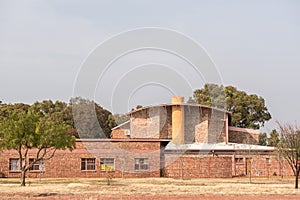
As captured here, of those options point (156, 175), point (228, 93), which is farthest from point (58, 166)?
point (228, 93)

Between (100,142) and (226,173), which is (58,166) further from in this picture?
(226,173)

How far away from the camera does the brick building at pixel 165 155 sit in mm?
49312

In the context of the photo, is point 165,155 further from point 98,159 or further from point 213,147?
point 213,147

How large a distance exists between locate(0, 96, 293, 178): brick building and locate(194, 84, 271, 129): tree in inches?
932

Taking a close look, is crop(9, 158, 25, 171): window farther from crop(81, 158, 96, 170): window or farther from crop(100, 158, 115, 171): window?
crop(100, 158, 115, 171): window

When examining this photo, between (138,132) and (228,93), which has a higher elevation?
(228,93)

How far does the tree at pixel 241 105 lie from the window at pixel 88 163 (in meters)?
38.3

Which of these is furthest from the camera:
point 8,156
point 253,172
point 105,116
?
point 105,116

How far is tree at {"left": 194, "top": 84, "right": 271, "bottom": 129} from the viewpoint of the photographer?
86.6 m

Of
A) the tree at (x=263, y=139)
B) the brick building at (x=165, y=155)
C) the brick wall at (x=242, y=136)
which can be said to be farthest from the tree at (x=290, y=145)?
the tree at (x=263, y=139)

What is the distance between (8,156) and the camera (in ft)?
161

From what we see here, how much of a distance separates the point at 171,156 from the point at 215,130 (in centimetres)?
1360

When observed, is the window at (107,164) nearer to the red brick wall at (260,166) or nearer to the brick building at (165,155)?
the brick building at (165,155)

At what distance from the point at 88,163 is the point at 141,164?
4.85m
